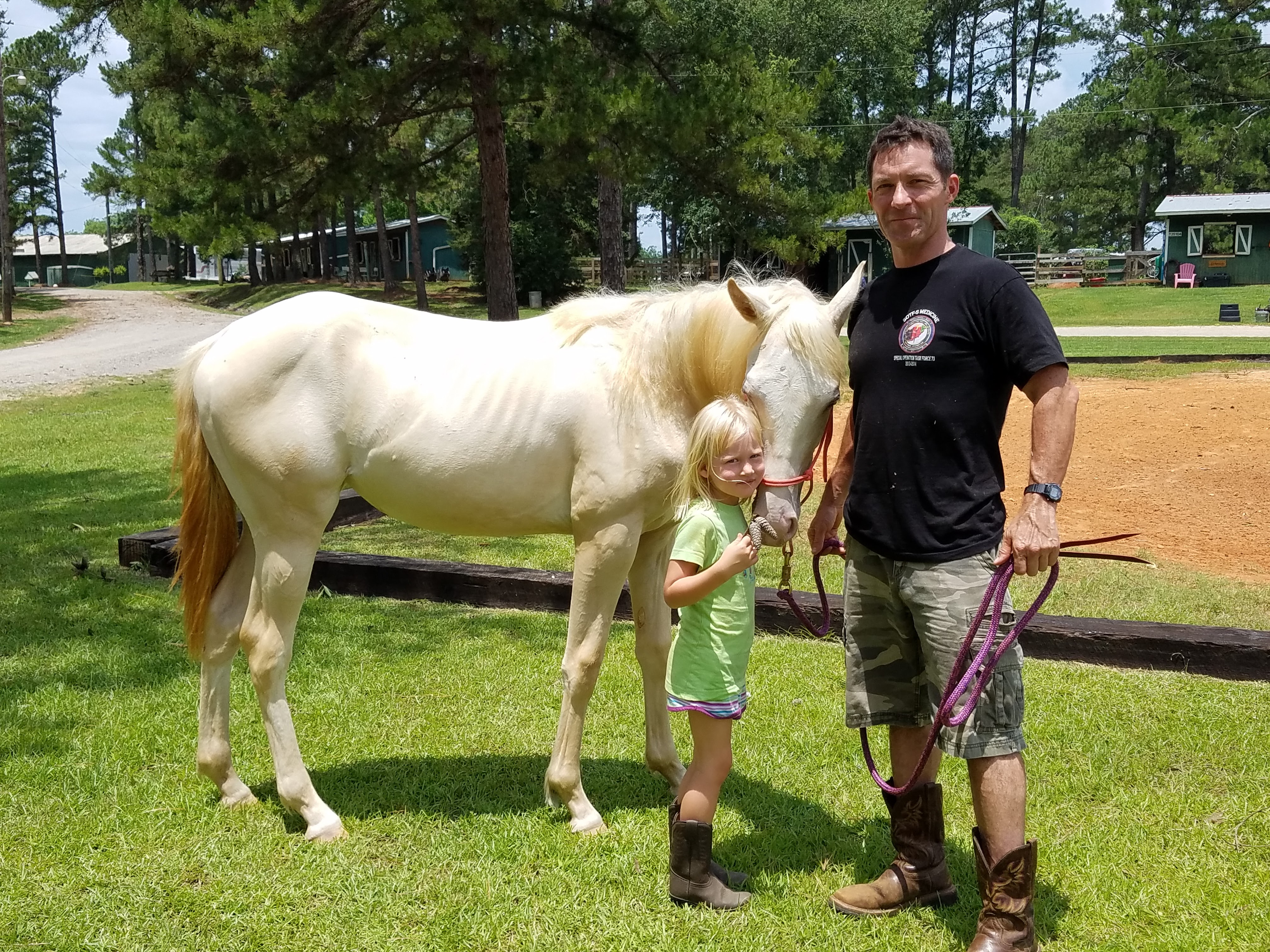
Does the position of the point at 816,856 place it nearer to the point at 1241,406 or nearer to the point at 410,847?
the point at 410,847

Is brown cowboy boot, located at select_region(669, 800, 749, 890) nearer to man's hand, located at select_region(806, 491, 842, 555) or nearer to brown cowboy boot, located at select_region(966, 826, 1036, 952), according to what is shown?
brown cowboy boot, located at select_region(966, 826, 1036, 952)

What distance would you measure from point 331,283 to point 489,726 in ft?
126

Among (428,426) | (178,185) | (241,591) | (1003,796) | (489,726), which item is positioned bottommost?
(489,726)

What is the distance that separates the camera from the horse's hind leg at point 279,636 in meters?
3.39

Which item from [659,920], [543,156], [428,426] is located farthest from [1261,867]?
[543,156]

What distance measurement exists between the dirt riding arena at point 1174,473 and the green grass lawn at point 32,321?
22548mm

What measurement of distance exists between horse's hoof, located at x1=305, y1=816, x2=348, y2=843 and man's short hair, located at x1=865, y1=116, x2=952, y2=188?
2676 millimetres

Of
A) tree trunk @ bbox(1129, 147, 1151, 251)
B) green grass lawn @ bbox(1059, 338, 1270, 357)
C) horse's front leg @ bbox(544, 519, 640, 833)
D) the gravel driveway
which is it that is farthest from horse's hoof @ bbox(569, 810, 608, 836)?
tree trunk @ bbox(1129, 147, 1151, 251)

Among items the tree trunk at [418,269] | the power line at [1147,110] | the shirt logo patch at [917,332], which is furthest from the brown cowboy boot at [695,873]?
the power line at [1147,110]

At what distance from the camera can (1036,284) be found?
36250 millimetres

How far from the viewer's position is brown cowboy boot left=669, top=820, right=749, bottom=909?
288 cm

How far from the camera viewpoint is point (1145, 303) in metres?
29.1

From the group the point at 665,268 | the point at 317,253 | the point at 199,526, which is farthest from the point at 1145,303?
the point at 317,253

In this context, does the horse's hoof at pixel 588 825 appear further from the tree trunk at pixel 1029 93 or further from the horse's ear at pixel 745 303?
the tree trunk at pixel 1029 93
